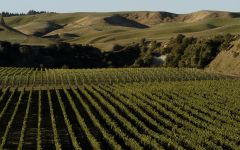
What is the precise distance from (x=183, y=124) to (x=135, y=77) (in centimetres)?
4535

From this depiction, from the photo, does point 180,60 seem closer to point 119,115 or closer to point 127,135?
point 119,115

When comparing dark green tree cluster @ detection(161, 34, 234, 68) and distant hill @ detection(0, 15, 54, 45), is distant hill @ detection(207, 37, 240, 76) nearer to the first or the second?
dark green tree cluster @ detection(161, 34, 234, 68)

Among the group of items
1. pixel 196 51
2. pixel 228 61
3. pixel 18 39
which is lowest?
pixel 18 39

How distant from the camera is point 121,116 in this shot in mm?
44062

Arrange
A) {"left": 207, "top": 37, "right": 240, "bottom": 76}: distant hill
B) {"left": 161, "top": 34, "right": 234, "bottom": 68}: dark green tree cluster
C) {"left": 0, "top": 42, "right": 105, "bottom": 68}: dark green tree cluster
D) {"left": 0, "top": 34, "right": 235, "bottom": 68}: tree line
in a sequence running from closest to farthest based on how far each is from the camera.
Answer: {"left": 207, "top": 37, "right": 240, "bottom": 76}: distant hill → {"left": 161, "top": 34, "right": 234, "bottom": 68}: dark green tree cluster → {"left": 0, "top": 34, "right": 235, "bottom": 68}: tree line → {"left": 0, "top": 42, "right": 105, "bottom": 68}: dark green tree cluster

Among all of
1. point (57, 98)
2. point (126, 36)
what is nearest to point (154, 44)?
point (126, 36)

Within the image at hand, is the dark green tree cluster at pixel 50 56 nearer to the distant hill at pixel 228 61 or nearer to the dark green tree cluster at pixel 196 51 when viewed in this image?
the dark green tree cluster at pixel 196 51

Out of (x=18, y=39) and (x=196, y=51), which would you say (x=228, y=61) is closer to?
(x=196, y=51)

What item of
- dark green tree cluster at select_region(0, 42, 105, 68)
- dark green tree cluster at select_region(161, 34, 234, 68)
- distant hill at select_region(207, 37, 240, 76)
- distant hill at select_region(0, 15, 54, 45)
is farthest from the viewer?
distant hill at select_region(0, 15, 54, 45)

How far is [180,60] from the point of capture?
122625 mm

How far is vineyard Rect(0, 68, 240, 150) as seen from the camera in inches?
1340

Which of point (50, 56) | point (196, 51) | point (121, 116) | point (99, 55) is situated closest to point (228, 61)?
point (196, 51)

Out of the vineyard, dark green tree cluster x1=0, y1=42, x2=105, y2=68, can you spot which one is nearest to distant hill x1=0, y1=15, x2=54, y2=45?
dark green tree cluster x1=0, y1=42, x2=105, y2=68

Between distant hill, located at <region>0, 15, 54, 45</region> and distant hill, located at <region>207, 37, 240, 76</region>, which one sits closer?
distant hill, located at <region>207, 37, 240, 76</region>
